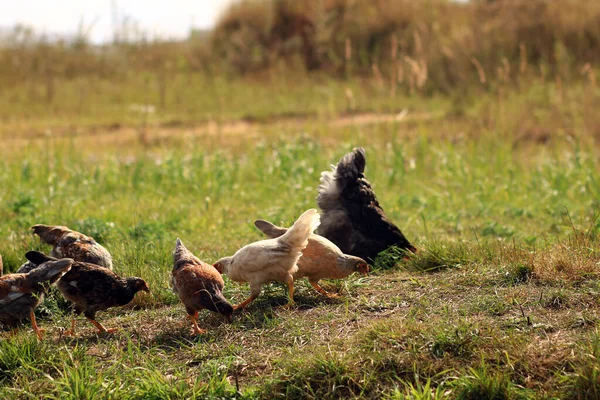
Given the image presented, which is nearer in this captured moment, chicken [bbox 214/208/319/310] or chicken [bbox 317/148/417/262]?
chicken [bbox 214/208/319/310]

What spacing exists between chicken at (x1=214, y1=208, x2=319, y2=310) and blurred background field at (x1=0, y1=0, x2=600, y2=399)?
0.21 m

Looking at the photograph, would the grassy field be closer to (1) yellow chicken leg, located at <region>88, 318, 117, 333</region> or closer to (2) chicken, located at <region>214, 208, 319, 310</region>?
(1) yellow chicken leg, located at <region>88, 318, 117, 333</region>

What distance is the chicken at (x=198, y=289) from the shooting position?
15.3 ft

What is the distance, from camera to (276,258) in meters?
4.88

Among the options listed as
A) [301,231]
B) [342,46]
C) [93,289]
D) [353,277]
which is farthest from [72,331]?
[342,46]

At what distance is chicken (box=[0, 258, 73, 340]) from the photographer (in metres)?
4.75

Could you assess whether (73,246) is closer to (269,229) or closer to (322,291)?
(269,229)

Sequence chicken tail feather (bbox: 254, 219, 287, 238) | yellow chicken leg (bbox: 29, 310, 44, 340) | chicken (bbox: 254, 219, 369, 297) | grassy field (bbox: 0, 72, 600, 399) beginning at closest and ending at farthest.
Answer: grassy field (bbox: 0, 72, 600, 399)
yellow chicken leg (bbox: 29, 310, 44, 340)
chicken (bbox: 254, 219, 369, 297)
chicken tail feather (bbox: 254, 219, 287, 238)

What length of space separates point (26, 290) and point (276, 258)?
158cm

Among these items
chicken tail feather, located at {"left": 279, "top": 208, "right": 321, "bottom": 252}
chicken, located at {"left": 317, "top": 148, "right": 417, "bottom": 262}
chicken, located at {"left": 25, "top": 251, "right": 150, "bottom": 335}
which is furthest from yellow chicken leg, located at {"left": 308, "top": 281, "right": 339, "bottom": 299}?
chicken, located at {"left": 25, "top": 251, "right": 150, "bottom": 335}

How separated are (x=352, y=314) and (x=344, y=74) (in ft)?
49.0

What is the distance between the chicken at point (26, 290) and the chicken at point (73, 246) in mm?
680

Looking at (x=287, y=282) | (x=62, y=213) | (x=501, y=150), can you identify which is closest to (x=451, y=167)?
(x=501, y=150)

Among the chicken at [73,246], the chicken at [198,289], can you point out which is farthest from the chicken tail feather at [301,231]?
the chicken at [73,246]
